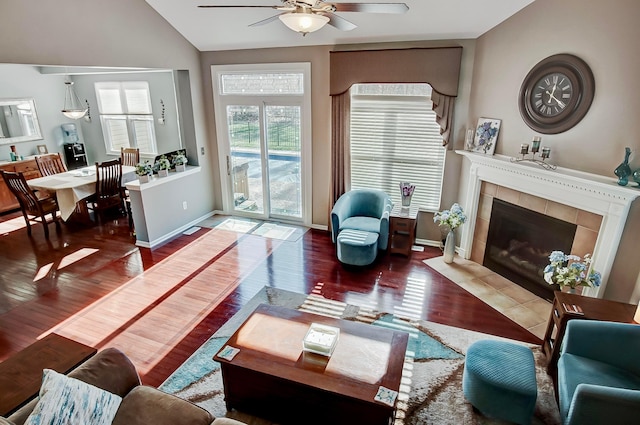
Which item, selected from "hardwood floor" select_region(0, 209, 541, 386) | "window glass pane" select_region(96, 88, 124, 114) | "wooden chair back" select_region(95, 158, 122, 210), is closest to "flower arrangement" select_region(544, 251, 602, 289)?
"hardwood floor" select_region(0, 209, 541, 386)

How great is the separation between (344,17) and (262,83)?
1808mm

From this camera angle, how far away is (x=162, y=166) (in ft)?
17.3

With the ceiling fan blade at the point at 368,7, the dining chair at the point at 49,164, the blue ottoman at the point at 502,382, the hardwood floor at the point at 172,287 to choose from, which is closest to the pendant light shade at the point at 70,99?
the dining chair at the point at 49,164

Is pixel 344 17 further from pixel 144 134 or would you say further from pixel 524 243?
pixel 144 134

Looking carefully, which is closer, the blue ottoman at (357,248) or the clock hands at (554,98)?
the clock hands at (554,98)

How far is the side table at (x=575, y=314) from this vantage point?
268 cm

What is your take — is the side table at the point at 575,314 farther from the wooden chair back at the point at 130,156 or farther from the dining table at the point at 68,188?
the wooden chair back at the point at 130,156

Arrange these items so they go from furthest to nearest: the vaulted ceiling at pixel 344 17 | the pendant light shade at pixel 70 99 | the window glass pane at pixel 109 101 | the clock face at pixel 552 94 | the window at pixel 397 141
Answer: the pendant light shade at pixel 70 99, the window glass pane at pixel 109 101, the window at pixel 397 141, the vaulted ceiling at pixel 344 17, the clock face at pixel 552 94

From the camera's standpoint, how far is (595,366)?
2.35m

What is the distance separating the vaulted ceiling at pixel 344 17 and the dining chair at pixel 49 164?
345 centimetres

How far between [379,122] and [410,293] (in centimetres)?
242

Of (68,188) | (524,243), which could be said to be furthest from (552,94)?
(68,188)

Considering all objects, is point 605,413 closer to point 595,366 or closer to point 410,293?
point 595,366

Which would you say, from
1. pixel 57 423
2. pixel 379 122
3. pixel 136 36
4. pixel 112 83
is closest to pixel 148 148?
pixel 112 83
